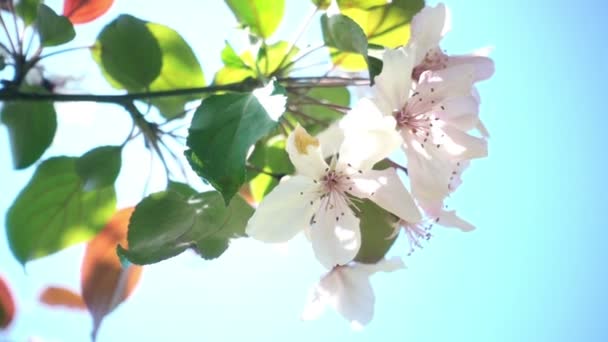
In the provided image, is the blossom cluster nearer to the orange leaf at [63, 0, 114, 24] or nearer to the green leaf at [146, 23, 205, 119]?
the green leaf at [146, 23, 205, 119]

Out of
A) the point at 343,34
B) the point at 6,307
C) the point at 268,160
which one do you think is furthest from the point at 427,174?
the point at 6,307

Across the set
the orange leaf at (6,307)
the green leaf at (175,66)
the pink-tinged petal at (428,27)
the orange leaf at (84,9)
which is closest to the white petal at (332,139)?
the pink-tinged petal at (428,27)

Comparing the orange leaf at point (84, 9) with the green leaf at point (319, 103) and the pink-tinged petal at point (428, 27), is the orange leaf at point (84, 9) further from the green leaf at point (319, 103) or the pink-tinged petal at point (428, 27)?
the pink-tinged petal at point (428, 27)

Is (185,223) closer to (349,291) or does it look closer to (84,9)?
(349,291)

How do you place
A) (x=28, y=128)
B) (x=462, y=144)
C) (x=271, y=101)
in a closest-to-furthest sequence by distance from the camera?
(x=271, y=101) → (x=462, y=144) → (x=28, y=128)

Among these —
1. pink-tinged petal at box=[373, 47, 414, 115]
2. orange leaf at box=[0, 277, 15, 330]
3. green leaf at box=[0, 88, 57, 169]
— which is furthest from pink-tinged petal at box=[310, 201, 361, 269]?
orange leaf at box=[0, 277, 15, 330]

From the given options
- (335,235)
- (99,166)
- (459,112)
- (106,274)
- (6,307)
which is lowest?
(6,307)
